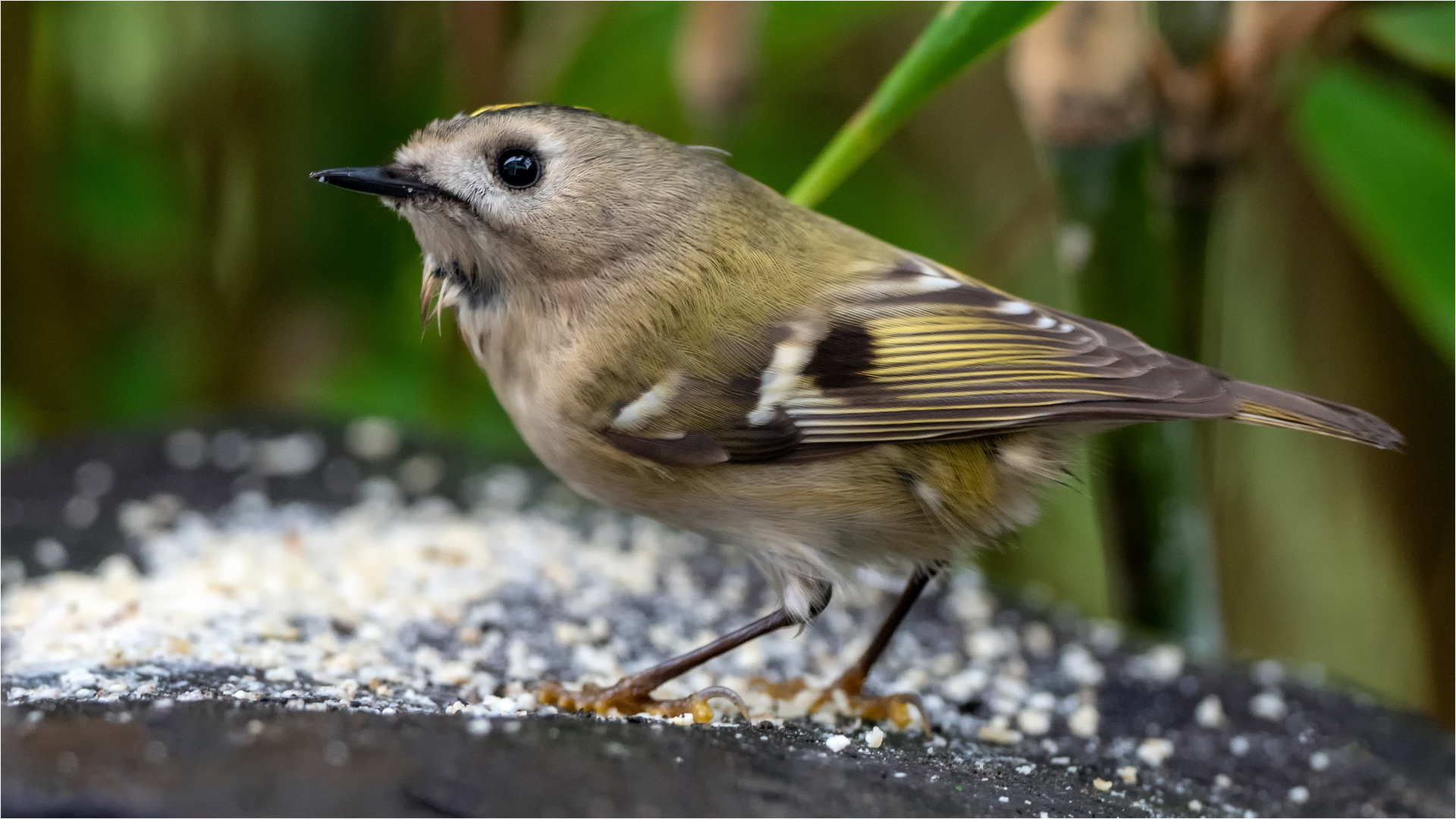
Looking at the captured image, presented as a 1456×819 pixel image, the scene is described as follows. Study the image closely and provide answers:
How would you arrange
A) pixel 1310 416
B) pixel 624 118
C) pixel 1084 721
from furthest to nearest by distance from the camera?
1. pixel 624 118
2. pixel 1084 721
3. pixel 1310 416

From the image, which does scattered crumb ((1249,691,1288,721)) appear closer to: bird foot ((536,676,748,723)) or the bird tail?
the bird tail

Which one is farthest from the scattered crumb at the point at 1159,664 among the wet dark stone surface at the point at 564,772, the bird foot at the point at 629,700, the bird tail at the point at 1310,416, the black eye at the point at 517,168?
the black eye at the point at 517,168

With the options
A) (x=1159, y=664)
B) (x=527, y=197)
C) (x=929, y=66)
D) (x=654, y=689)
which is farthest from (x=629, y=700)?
(x=1159, y=664)

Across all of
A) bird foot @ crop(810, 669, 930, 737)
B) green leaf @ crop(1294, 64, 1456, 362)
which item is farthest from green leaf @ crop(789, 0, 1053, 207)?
green leaf @ crop(1294, 64, 1456, 362)

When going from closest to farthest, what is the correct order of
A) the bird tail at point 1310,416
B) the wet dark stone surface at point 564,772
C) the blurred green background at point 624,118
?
1. the wet dark stone surface at point 564,772
2. the bird tail at point 1310,416
3. the blurred green background at point 624,118

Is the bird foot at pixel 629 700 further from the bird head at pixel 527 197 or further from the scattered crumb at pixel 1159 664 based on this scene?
the scattered crumb at pixel 1159 664

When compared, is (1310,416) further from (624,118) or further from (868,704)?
(624,118)
